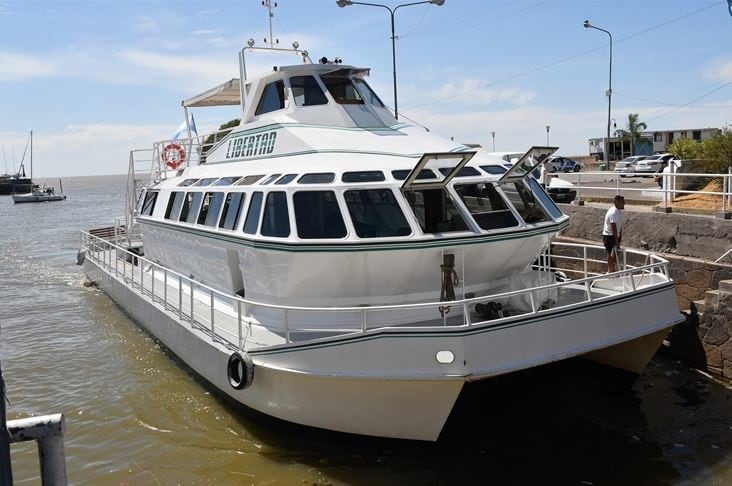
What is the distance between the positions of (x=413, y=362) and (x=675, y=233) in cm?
755

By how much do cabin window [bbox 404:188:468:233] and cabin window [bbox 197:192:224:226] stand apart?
10.5ft

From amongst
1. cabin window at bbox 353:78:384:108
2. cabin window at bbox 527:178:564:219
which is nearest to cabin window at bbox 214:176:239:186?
cabin window at bbox 353:78:384:108

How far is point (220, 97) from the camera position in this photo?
13.1m

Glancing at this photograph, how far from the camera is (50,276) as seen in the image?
68.0 ft

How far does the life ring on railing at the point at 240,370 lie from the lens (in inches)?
280

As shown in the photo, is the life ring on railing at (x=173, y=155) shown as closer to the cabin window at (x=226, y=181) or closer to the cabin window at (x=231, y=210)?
the cabin window at (x=226, y=181)

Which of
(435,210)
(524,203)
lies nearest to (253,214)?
(435,210)

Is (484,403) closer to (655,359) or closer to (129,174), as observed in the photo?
(655,359)

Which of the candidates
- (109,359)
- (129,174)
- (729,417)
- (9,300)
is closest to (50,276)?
(9,300)

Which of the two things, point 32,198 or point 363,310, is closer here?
point 363,310

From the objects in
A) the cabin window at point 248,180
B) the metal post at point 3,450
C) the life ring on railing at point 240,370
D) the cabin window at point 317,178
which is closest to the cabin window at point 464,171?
the cabin window at point 317,178

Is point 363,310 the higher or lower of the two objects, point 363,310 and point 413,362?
the higher

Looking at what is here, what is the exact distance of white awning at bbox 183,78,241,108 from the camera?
1221cm

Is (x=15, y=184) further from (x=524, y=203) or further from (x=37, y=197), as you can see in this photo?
(x=524, y=203)
